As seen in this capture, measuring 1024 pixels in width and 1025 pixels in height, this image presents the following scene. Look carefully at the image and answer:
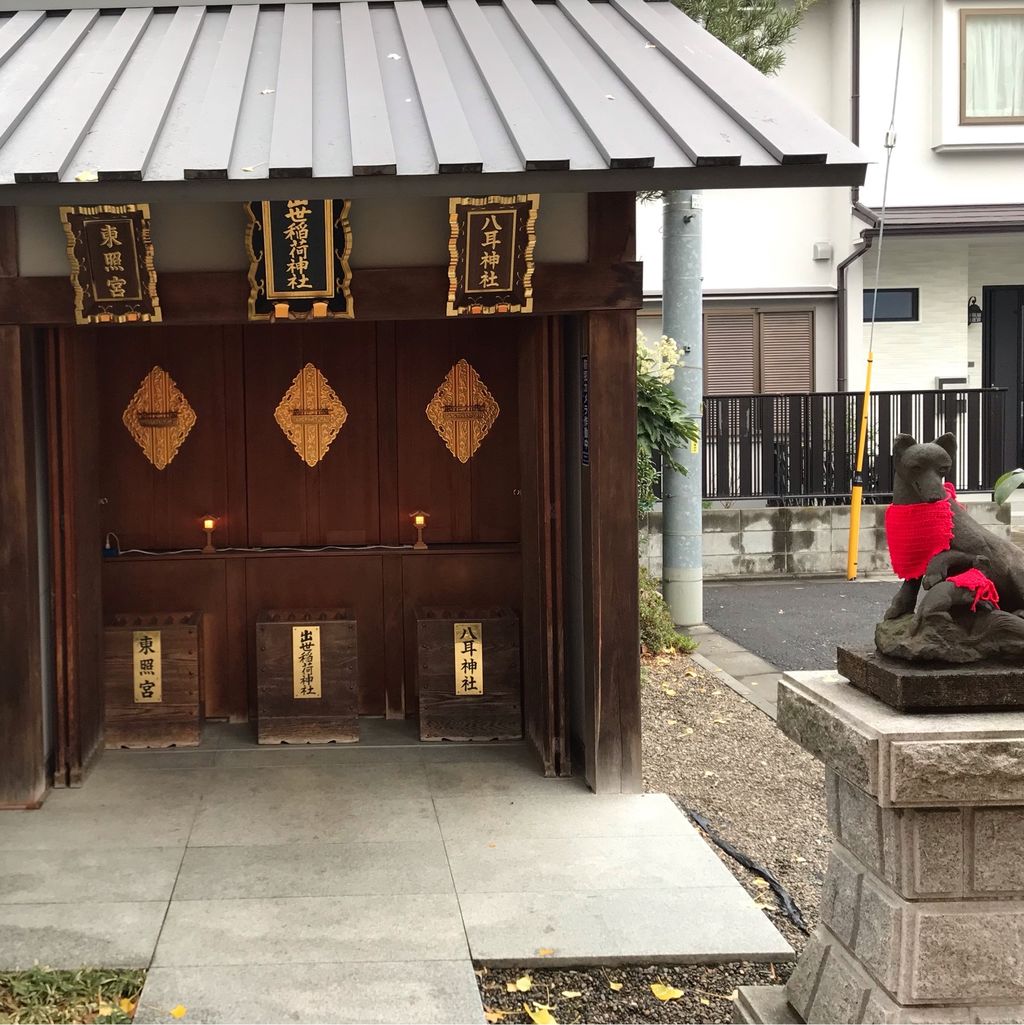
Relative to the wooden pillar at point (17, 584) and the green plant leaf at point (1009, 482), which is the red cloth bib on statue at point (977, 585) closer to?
the green plant leaf at point (1009, 482)

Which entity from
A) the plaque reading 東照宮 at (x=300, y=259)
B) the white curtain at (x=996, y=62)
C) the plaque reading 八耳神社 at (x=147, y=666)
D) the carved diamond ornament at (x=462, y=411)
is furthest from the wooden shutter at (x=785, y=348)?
the plaque reading 東照宮 at (x=300, y=259)

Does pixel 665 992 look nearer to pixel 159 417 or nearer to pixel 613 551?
pixel 613 551

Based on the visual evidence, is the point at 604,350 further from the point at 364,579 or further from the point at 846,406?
the point at 846,406

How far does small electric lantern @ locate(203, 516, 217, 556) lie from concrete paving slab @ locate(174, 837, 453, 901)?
274 centimetres

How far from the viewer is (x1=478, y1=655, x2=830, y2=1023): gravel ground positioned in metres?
4.53

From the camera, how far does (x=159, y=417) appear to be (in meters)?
8.27

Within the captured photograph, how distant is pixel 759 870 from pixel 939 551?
9.08 feet

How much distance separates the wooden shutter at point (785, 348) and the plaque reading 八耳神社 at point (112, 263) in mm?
13357

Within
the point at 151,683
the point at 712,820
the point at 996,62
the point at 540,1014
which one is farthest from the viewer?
the point at 996,62

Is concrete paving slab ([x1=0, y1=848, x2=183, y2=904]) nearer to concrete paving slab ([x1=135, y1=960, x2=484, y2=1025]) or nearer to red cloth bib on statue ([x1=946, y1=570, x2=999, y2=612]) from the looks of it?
concrete paving slab ([x1=135, y1=960, x2=484, y2=1025])

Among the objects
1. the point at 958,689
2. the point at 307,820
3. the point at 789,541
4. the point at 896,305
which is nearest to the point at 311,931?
the point at 307,820

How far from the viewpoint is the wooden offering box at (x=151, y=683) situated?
7.79 meters

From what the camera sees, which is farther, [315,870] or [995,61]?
[995,61]

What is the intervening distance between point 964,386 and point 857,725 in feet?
52.9
